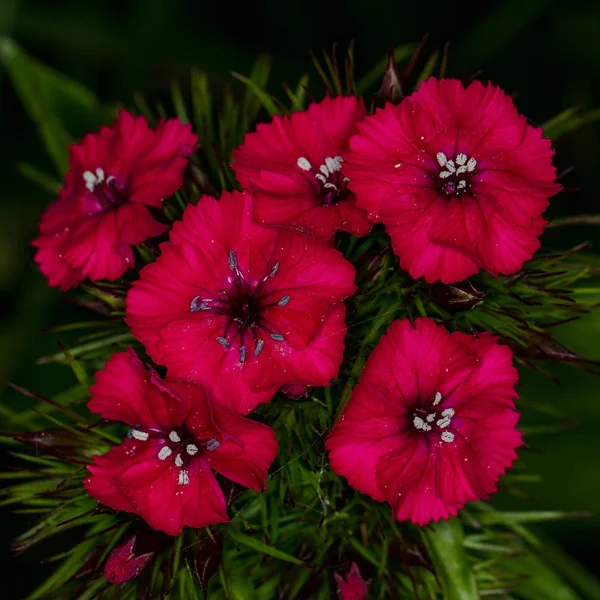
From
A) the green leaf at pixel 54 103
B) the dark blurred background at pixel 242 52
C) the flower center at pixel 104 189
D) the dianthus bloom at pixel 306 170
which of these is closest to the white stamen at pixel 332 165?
the dianthus bloom at pixel 306 170

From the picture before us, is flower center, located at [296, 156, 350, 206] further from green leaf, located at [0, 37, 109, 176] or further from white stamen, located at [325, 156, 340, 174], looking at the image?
green leaf, located at [0, 37, 109, 176]

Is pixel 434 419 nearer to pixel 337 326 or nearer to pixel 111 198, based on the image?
pixel 337 326

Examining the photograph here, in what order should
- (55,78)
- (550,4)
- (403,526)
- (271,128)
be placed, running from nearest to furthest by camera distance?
(271,128)
(403,526)
(55,78)
(550,4)

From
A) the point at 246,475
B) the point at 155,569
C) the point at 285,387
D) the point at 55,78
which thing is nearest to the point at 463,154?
the point at 285,387

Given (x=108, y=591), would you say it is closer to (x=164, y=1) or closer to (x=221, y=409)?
(x=221, y=409)

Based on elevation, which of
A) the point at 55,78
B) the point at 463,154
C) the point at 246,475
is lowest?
the point at 246,475

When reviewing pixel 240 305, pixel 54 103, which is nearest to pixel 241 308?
pixel 240 305

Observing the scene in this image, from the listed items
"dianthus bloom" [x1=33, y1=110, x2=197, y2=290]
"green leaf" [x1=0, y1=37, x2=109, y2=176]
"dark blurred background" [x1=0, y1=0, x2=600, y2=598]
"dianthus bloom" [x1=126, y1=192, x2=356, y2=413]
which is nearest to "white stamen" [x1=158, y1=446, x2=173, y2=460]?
"dianthus bloom" [x1=126, y1=192, x2=356, y2=413]
